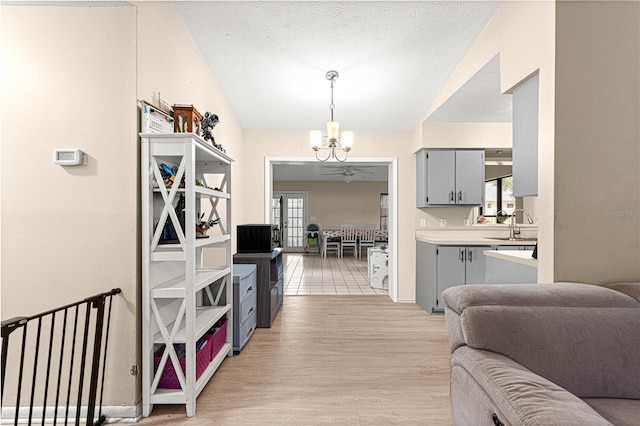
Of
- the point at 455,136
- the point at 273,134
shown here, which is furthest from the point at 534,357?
the point at 273,134

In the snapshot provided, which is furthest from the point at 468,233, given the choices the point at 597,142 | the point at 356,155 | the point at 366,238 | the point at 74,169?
the point at 366,238

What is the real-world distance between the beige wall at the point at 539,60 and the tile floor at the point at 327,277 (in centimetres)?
333

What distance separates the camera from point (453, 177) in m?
4.25

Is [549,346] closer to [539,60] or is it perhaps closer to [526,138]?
[526,138]

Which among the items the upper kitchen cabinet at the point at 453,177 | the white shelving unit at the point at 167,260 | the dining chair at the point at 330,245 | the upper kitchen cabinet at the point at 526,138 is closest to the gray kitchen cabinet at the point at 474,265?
the upper kitchen cabinet at the point at 453,177

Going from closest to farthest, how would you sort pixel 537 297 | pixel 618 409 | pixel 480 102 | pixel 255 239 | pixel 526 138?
1. pixel 618 409
2. pixel 537 297
3. pixel 526 138
4. pixel 480 102
5. pixel 255 239

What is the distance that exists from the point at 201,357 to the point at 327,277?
4312 millimetres

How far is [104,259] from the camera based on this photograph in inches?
73.9

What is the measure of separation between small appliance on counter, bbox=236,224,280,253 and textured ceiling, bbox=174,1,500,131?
1541 millimetres

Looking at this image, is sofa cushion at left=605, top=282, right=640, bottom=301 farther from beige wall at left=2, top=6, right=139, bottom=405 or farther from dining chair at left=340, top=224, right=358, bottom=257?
dining chair at left=340, top=224, right=358, bottom=257

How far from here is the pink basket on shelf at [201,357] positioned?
6.45 ft

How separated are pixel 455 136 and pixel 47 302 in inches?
174

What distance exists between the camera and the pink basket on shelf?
1967mm

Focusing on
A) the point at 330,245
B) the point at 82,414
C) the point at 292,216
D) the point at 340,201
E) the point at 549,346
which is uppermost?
the point at 340,201
